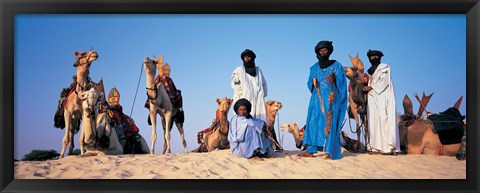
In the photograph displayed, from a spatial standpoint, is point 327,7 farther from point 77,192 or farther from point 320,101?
point 77,192

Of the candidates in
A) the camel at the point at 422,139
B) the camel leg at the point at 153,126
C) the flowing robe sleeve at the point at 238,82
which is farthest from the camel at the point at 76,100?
the camel at the point at 422,139

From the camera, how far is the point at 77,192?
1513 centimetres

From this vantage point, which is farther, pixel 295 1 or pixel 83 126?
pixel 83 126

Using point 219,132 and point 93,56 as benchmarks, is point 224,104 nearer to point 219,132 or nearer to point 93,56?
point 219,132

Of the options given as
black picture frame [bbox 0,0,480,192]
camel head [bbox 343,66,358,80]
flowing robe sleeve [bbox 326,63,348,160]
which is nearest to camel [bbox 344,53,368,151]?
camel head [bbox 343,66,358,80]

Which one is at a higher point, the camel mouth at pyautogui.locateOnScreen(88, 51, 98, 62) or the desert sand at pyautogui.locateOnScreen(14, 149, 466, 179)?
the camel mouth at pyautogui.locateOnScreen(88, 51, 98, 62)

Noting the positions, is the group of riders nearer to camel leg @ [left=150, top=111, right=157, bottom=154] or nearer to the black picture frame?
camel leg @ [left=150, top=111, right=157, bottom=154]

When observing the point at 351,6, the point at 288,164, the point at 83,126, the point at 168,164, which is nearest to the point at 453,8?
the point at 351,6

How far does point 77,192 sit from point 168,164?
5.89 feet

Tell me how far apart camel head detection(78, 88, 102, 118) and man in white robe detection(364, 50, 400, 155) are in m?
5.44

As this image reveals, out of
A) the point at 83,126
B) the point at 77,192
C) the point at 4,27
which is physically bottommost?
the point at 77,192

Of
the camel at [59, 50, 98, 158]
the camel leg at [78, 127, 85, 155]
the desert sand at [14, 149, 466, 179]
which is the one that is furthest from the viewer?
the camel at [59, 50, 98, 158]

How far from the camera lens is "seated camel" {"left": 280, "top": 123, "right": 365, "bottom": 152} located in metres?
17.7

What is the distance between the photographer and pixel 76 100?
16734 millimetres
